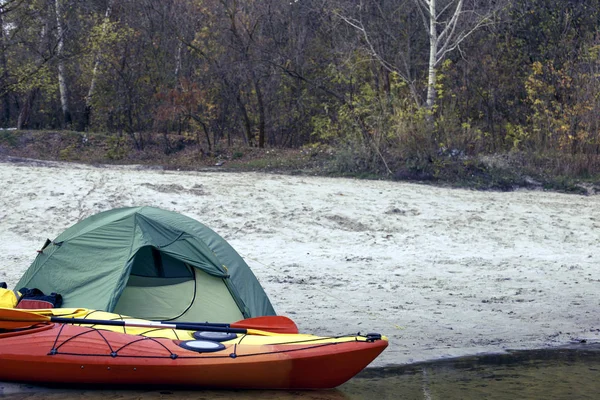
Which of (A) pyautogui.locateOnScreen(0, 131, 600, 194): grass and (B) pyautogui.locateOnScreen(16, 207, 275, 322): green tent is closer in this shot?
(B) pyautogui.locateOnScreen(16, 207, 275, 322): green tent

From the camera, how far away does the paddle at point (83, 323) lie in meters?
6.18

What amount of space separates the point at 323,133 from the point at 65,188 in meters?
9.03

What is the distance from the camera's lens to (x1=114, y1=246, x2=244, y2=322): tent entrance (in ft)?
24.5

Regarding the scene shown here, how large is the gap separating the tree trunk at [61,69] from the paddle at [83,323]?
1711 centimetres

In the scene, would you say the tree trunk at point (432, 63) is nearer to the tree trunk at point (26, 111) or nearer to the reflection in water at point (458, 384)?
the reflection in water at point (458, 384)

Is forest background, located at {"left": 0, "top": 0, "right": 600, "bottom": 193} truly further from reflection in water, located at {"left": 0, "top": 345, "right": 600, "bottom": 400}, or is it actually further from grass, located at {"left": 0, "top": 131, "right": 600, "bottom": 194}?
reflection in water, located at {"left": 0, "top": 345, "right": 600, "bottom": 400}

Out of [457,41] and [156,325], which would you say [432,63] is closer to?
[457,41]

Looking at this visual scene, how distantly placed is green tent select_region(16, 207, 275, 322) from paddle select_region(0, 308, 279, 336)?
2.92 feet

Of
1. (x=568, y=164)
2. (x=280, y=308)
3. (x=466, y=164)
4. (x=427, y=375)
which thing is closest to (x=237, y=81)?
(x=466, y=164)

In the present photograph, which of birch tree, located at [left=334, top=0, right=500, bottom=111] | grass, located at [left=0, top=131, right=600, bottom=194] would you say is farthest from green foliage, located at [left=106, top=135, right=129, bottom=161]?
birch tree, located at [left=334, top=0, right=500, bottom=111]

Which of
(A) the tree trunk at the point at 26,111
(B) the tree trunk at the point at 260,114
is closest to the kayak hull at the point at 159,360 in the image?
(B) the tree trunk at the point at 260,114

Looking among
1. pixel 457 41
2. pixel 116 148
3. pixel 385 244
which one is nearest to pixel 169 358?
pixel 385 244

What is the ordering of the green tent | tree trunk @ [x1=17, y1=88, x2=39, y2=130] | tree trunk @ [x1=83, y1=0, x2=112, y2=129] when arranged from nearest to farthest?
the green tent < tree trunk @ [x1=83, y1=0, x2=112, y2=129] < tree trunk @ [x1=17, y1=88, x2=39, y2=130]

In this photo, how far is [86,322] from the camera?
6359mm
